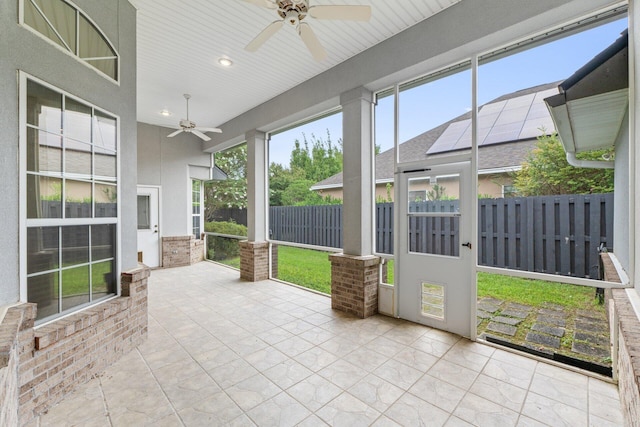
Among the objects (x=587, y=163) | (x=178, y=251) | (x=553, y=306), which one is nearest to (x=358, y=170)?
(x=587, y=163)

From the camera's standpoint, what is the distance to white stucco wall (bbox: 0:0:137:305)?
5.98ft

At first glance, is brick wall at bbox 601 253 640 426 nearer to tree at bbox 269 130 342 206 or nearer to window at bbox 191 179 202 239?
tree at bbox 269 130 342 206

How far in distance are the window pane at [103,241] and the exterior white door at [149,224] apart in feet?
15.2

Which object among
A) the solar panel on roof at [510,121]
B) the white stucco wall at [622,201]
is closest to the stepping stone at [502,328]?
the white stucco wall at [622,201]

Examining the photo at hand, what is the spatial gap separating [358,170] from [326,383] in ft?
8.42

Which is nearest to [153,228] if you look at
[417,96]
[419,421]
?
[417,96]

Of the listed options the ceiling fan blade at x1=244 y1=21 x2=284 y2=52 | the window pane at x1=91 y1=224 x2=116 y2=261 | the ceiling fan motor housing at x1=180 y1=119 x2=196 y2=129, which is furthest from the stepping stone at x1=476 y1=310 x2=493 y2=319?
the ceiling fan motor housing at x1=180 y1=119 x2=196 y2=129

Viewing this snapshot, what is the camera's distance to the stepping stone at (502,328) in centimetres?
310

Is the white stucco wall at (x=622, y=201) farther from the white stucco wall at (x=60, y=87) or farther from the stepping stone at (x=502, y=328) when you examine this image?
the white stucco wall at (x=60, y=87)

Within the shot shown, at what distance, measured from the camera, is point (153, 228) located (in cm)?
703

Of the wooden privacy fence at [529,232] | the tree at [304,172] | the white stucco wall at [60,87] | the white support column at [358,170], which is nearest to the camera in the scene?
the white stucco wall at [60,87]

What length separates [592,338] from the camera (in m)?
2.75

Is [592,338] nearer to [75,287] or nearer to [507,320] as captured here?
[507,320]

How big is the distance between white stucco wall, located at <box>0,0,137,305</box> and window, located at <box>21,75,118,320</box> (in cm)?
9
